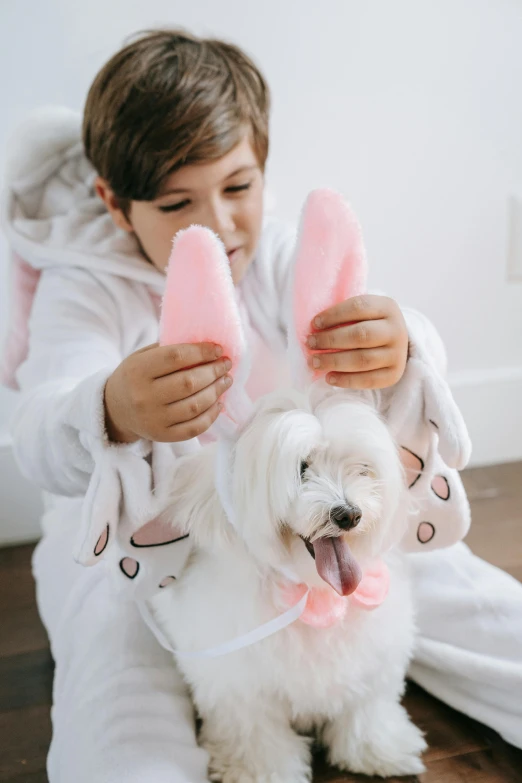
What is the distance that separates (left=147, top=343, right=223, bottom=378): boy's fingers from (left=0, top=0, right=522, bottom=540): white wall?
0.72m

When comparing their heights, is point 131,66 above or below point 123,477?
above

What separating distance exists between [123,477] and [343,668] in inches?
11.5

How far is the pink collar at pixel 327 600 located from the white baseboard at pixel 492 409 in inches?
31.4

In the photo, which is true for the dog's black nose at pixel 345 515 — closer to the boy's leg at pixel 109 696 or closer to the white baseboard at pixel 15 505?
the boy's leg at pixel 109 696

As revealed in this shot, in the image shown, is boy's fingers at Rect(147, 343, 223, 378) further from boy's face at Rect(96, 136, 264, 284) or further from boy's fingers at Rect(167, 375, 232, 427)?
boy's face at Rect(96, 136, 264, 284)

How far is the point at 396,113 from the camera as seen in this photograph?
1.19 metres

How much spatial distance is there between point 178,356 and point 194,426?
61 mm

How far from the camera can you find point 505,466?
1.42 metres

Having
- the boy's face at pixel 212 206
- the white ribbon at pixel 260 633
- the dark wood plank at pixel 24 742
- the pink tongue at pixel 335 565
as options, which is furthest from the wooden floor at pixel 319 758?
the boy's face at pixel 212 206

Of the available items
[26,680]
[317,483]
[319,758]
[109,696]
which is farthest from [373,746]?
[26,680]

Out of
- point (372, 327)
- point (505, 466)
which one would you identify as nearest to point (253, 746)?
point (372, 327)

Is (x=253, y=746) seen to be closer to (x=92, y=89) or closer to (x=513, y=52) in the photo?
(x=92, y=89)

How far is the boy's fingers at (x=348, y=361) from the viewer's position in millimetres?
546

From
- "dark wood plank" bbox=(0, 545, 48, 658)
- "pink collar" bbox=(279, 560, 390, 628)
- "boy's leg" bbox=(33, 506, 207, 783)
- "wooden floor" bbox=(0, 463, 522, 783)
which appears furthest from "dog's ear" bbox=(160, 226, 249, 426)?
"dark wood plank" bbox=(0, 545, 48, 658)
